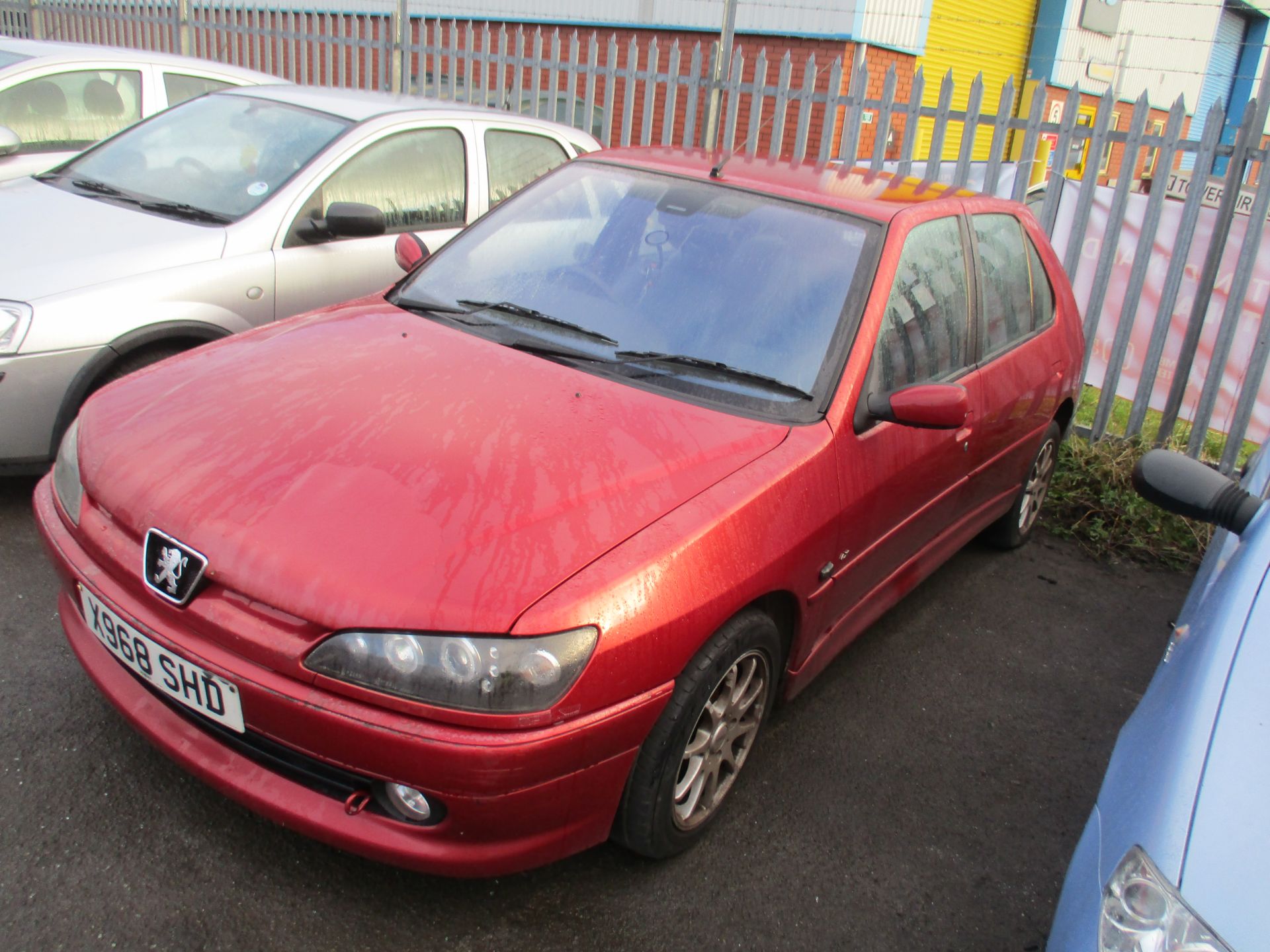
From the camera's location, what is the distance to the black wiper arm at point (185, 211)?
4316 millimetres

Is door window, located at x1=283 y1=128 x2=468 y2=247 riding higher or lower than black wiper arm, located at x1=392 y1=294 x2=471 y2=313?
higher

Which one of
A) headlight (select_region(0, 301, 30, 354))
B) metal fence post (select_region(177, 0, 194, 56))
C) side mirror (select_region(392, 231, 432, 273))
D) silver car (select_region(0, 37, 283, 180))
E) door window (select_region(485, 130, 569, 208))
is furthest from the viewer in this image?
metal fence post (select_region(177, 0, 194, 56))

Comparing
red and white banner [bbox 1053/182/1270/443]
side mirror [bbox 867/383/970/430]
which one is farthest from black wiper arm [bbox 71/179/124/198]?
red and white banner [bbox 1053/182/1270/443]

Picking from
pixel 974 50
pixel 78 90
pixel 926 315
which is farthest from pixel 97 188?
pixel 974 50

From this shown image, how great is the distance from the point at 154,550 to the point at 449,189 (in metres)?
3.26

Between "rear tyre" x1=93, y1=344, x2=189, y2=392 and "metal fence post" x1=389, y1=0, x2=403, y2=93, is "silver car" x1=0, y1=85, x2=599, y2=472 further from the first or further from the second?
"metal fence post" x1=389, y1=0, x2=403, y2=93

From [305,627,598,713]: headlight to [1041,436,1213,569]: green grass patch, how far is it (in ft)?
12.8

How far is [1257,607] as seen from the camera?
79.0 inches

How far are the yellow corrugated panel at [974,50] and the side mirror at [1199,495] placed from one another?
518 inches

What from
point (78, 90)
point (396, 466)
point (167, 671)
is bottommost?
point (167, 671)

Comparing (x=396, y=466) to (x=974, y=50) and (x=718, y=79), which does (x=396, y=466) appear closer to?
(x=718, y=79)

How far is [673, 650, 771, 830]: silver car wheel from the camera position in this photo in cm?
249

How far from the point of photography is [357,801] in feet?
6.88

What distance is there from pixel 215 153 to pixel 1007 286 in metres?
3.52
